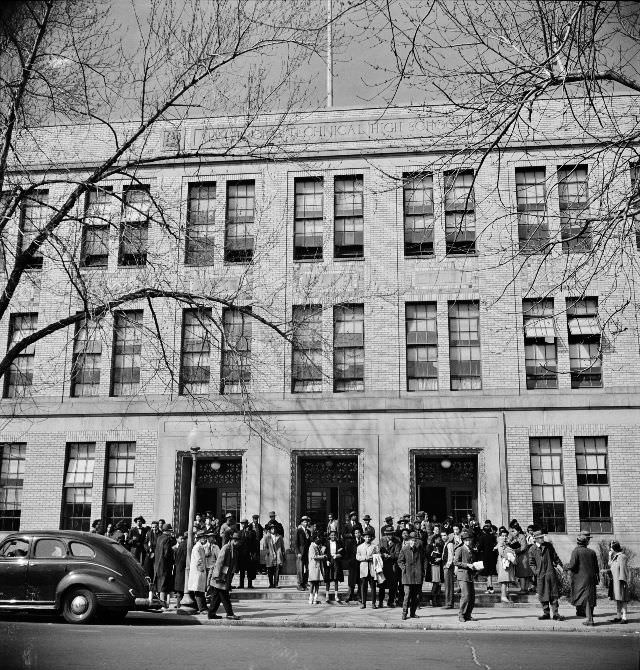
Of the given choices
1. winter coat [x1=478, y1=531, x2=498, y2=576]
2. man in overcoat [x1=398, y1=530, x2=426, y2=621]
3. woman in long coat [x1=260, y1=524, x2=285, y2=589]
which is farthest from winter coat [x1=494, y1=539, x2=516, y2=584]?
woman in long coat [x1=260, y1=524, x2=285, y2=589]

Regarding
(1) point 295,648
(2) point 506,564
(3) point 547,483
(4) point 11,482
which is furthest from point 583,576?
(4) point 11,482

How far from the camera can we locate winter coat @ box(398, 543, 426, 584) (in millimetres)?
17016

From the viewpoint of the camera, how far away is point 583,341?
24453 millimetres

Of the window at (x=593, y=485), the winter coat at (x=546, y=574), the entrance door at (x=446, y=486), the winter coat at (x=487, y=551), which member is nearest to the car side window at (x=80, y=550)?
the winter coat at (x=546, y=574)

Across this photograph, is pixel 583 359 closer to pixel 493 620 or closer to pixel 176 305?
pixel 493 620

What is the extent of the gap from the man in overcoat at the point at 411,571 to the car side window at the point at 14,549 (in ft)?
24.8

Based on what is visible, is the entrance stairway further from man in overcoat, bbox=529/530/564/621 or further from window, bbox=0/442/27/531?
window, bbox=0/442/27/531

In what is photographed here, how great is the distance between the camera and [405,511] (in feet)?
78.1

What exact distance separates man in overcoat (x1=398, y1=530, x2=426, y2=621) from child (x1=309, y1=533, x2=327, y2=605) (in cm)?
230

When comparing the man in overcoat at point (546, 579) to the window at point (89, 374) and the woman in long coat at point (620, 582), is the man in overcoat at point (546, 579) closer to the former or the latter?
the woman in long coat at point (620, 582)

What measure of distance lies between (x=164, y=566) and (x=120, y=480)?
738 centimetres

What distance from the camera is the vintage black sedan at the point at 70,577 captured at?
51.0 ft

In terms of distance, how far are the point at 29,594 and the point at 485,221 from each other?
54.3 feet

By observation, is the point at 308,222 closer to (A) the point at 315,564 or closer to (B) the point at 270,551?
(B) the point at 270,551
